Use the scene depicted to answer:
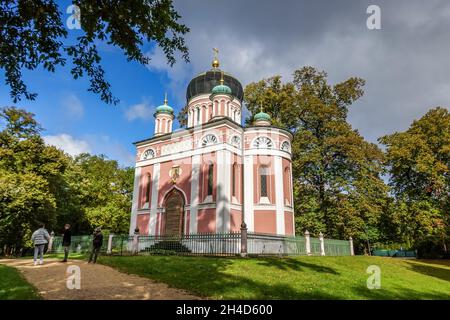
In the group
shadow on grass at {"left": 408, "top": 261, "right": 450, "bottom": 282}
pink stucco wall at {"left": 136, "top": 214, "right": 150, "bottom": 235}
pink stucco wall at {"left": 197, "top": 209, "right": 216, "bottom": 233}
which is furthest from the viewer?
pink stucco wall at {"left": 136, "top": 214, "right": 150, "bottom": 235}

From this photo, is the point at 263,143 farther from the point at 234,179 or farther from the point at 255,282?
the point at 255,282

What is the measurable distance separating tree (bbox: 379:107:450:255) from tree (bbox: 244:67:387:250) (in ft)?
8.20

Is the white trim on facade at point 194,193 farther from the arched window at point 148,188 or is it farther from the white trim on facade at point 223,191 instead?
the arched window at point 148,188

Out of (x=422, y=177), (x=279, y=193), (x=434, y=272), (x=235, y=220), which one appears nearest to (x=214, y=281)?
(x=235, y=220)

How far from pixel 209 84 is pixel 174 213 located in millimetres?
12259

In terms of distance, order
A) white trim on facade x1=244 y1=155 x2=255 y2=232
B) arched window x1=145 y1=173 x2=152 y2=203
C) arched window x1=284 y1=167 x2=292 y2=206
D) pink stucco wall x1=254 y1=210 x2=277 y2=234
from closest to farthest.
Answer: pink stucco wall x1=254 y1=210 x2=277 y2=234 < white trim on facade x1=244 y1=155 x2=255 y2=232 < arched window x1=284 y1=167 x2=292 y2=206 < arched window x1=145 y1=173 x2=152 y2=203

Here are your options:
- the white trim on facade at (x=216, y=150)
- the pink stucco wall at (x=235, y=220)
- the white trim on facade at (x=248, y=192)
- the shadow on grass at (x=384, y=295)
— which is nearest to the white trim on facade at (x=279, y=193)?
the white trim on facade at (x=216, y=150)

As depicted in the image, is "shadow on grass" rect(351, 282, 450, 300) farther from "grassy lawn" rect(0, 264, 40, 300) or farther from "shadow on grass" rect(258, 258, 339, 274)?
Answer: "grassy lawn" rect(0, 264, 40, 300)

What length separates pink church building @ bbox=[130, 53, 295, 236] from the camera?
2209cm

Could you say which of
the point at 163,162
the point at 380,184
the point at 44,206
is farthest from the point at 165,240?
the point at 380,184

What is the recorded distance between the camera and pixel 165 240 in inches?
798

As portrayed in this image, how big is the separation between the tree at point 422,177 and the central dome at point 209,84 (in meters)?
15.1

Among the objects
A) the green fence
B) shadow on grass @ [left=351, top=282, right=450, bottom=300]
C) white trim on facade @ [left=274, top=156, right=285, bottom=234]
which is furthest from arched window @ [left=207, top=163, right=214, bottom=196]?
shadow on grass @ [left=351, top=282, right=450, bottom=300]
